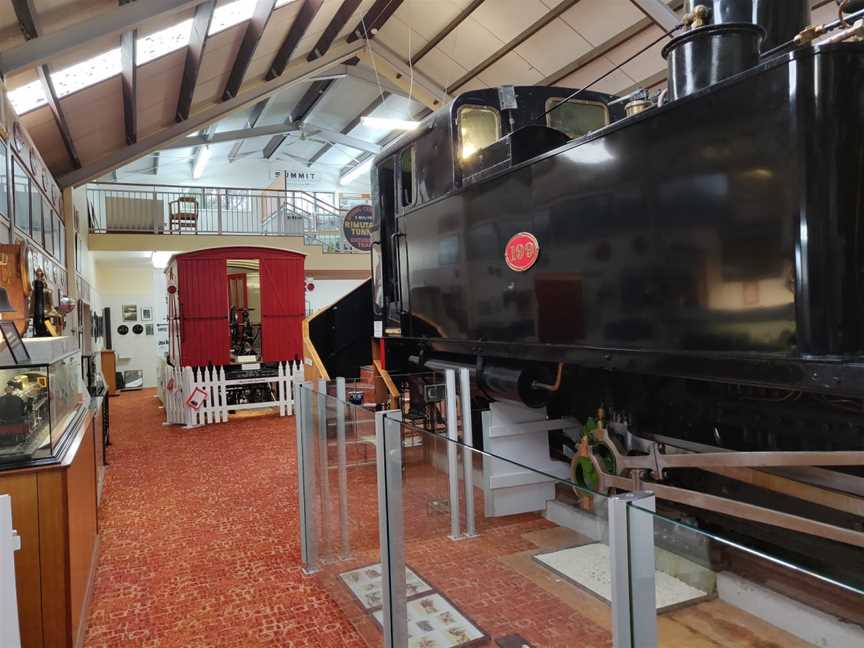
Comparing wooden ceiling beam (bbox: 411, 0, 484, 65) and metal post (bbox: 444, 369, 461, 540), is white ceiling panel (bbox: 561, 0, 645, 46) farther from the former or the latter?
metal post (bbox: 444, 369, 461, 540)

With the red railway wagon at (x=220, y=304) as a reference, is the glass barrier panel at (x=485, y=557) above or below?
below

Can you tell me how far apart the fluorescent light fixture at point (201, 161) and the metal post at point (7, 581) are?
2070 centimetres

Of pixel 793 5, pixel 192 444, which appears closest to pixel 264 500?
pixel 192 444

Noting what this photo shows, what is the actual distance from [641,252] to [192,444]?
681cm

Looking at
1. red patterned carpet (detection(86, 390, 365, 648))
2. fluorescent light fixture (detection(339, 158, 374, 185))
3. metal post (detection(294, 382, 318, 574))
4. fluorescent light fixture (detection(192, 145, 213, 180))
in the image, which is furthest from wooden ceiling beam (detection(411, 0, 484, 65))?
fluorescent light fixture (detection(192, 145, 213, 180))

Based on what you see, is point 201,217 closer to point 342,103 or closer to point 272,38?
point 342,103

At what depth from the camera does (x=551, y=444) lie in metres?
4.95

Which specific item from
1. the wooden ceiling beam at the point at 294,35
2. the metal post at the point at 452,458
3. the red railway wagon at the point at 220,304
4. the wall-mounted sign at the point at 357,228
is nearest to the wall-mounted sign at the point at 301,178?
the wall-mounted sign at the point at 357,228

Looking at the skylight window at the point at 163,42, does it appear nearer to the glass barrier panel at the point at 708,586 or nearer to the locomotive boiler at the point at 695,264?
the locomotive boiler at the point at 695,264

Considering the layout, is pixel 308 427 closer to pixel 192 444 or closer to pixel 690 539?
pixel 690 539

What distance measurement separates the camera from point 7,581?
162cm

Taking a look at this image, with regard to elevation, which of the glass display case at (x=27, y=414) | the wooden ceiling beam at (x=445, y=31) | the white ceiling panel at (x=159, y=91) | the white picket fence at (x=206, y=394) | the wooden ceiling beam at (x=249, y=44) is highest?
the wooden ceiling beam at (x=445, y=31)

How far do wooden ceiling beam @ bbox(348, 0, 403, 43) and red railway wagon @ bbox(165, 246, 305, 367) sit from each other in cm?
555

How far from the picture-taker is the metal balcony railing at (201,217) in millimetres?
13391
